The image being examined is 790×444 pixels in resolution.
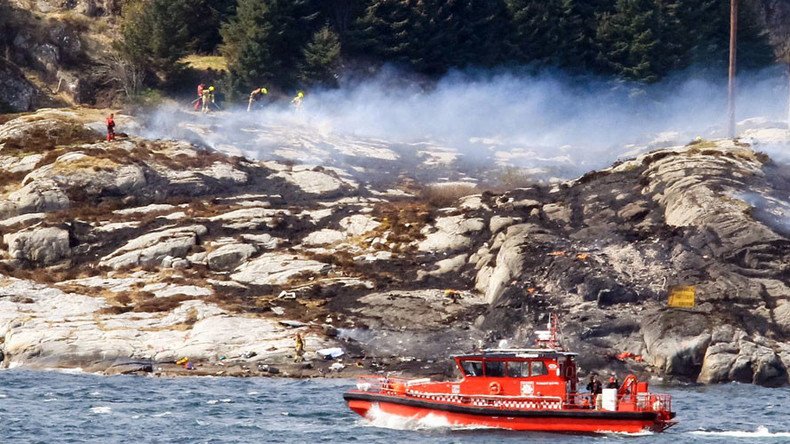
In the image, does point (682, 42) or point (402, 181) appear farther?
point (682, 42)

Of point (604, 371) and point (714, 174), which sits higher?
point (714, 174)

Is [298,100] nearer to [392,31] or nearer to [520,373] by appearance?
[392,31]

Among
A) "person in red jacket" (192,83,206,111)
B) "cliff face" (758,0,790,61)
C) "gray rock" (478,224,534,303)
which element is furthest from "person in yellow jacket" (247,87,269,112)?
"cliff face" (758,0,790,61)

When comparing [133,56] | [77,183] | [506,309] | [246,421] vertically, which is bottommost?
[246,421]

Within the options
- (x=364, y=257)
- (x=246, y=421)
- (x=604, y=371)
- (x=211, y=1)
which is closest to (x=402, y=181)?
(x=364, y=257)

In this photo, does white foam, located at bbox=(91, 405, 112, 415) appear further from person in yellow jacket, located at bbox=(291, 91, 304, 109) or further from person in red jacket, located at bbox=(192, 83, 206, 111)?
person in yellow jacket, located at bbox=(291, 91, 304, 109)

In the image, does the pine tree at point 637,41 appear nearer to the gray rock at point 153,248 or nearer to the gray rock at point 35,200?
the gray rock at point 153,248

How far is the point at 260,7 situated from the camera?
118 m

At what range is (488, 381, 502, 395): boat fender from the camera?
58.1 m

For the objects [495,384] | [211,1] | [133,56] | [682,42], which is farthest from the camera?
[682,42]

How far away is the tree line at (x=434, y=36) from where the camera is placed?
117 m

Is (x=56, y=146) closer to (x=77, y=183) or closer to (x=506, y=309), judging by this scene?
(x=77, y=183)

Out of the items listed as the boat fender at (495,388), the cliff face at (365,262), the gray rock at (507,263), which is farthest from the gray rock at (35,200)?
the boat fender at (495,388)

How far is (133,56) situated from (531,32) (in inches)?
1349
